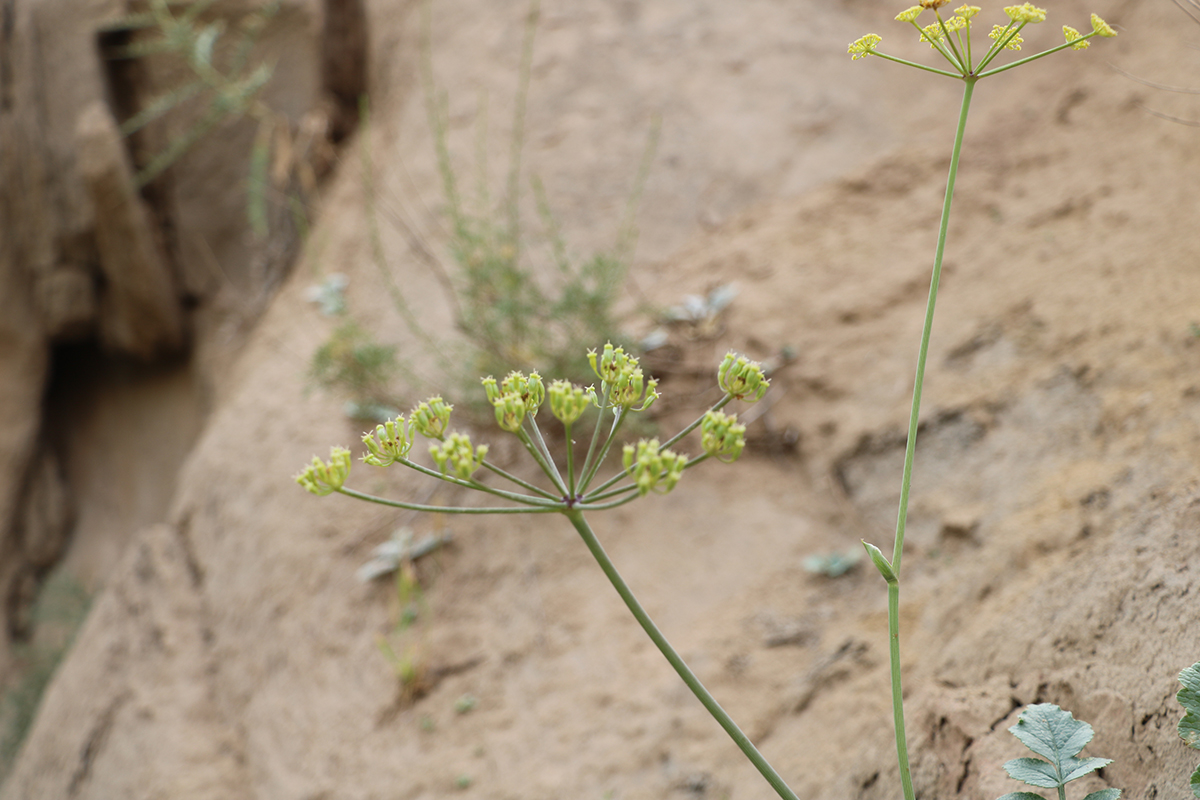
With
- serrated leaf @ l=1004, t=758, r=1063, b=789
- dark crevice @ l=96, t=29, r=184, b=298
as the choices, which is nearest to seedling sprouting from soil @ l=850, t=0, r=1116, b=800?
serrated leaf @ l=1004, t=758, r=1063, b=789

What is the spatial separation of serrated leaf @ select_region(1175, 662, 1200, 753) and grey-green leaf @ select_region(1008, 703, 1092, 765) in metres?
0.11

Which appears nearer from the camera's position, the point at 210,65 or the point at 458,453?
the point at 458,453

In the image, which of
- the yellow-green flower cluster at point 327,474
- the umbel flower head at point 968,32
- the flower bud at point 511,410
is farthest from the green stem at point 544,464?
the umbel flower head at point 968,32

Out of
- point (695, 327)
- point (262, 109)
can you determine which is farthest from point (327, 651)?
point (262, 109)

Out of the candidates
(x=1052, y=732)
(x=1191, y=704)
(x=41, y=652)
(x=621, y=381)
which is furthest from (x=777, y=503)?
(x=41, y=652)

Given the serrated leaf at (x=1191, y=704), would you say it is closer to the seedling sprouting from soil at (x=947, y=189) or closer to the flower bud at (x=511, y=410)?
the seedling sprouting from soil at (x=947, y=189)

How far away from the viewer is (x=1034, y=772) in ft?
3.84

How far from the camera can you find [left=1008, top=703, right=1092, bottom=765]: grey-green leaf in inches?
46.1

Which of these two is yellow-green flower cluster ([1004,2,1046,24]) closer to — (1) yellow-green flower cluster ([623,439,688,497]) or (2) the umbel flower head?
(2) the umbel flower head

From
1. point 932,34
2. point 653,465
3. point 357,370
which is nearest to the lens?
point 653,465

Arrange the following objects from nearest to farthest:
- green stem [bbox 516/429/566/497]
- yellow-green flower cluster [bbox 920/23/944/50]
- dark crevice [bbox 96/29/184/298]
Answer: green stem [bbox 516/429/566/497]
yellow-green flower cluster [bbox 920/23/944/50]
dark crevice [bbox 96/29/184/298]

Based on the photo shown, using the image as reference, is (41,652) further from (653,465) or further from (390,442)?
(653,465)

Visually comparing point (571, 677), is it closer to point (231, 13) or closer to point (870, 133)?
point (870, 133)

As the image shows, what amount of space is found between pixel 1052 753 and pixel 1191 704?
0.19 meters
